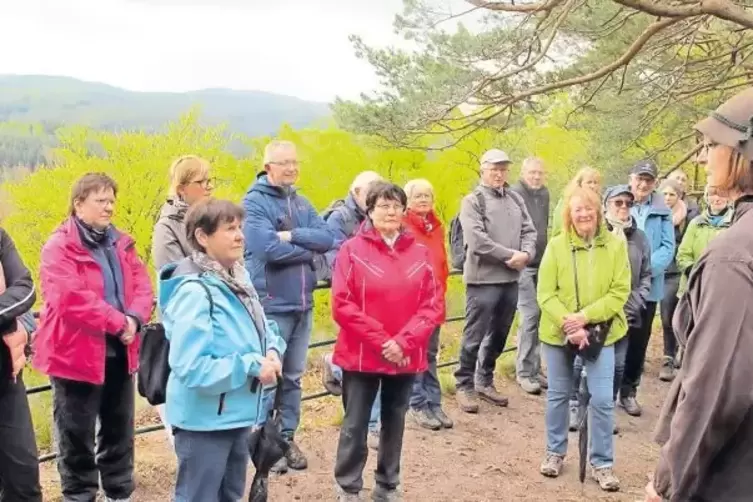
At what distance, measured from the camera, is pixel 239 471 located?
329 centimetres

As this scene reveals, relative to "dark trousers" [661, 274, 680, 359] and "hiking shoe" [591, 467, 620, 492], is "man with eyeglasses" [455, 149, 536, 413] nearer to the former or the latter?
"hiking shoe" [591, 467, 620, 492]

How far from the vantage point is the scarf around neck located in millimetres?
3081

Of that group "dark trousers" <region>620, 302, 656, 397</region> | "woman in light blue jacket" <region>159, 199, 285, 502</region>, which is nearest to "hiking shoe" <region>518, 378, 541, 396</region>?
"dark trousers" <region>620, 302, 656, 397</region>

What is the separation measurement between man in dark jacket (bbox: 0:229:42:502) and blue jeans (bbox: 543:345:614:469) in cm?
310

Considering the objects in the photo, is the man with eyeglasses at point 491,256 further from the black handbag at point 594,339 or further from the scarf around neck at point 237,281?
the scarf around neck at point 237,281

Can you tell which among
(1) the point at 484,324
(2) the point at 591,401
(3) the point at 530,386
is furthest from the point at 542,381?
(2) the point at 591,401

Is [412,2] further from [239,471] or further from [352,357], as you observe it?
[239,471]

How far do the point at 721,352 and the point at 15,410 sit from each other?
2.79 meters

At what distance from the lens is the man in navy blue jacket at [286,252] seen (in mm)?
4480

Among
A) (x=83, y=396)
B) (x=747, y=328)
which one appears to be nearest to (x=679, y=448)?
(x=747, y=328)

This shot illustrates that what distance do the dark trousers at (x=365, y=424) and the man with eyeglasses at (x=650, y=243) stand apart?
2823mm

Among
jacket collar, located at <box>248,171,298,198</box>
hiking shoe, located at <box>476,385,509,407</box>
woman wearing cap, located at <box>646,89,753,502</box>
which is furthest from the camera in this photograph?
hiking shoe, located at <box>476,385,509,407</box>

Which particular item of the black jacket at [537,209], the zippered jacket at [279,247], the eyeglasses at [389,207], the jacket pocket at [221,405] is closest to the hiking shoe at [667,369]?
the black jacket at [537,209]

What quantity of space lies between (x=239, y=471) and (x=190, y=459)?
1.00 ft
